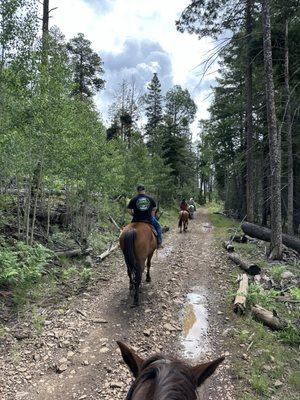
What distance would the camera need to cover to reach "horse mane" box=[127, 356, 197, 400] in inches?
59.2

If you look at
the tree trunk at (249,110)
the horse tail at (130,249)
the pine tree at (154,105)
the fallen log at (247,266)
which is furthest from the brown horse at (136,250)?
the pine tree at (154,105)

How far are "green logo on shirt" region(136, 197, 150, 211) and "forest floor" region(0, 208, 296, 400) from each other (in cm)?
210

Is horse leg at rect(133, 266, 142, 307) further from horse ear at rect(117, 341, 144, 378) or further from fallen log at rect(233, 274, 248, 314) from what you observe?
horse ear at rect(117, 341, 144, 378)

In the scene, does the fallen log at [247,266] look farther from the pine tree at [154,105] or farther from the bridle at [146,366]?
the pine tree at [154,105]

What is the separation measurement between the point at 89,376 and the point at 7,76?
7603 millimetres

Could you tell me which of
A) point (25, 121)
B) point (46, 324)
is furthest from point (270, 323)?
point (25, 121)

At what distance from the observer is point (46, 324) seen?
6.40 metres

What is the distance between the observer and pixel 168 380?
5.19ft

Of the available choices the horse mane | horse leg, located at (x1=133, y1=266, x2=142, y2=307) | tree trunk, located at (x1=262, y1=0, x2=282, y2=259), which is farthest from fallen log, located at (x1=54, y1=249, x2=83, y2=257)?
the horse mane

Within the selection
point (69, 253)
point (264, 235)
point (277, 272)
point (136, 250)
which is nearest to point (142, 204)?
point (136, 250)

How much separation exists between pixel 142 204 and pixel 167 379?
6.68 meters

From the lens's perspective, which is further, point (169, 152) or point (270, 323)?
point (169, 152)

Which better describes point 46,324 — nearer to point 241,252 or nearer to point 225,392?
point 225,392

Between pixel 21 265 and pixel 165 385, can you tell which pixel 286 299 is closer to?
pixel 21 265
